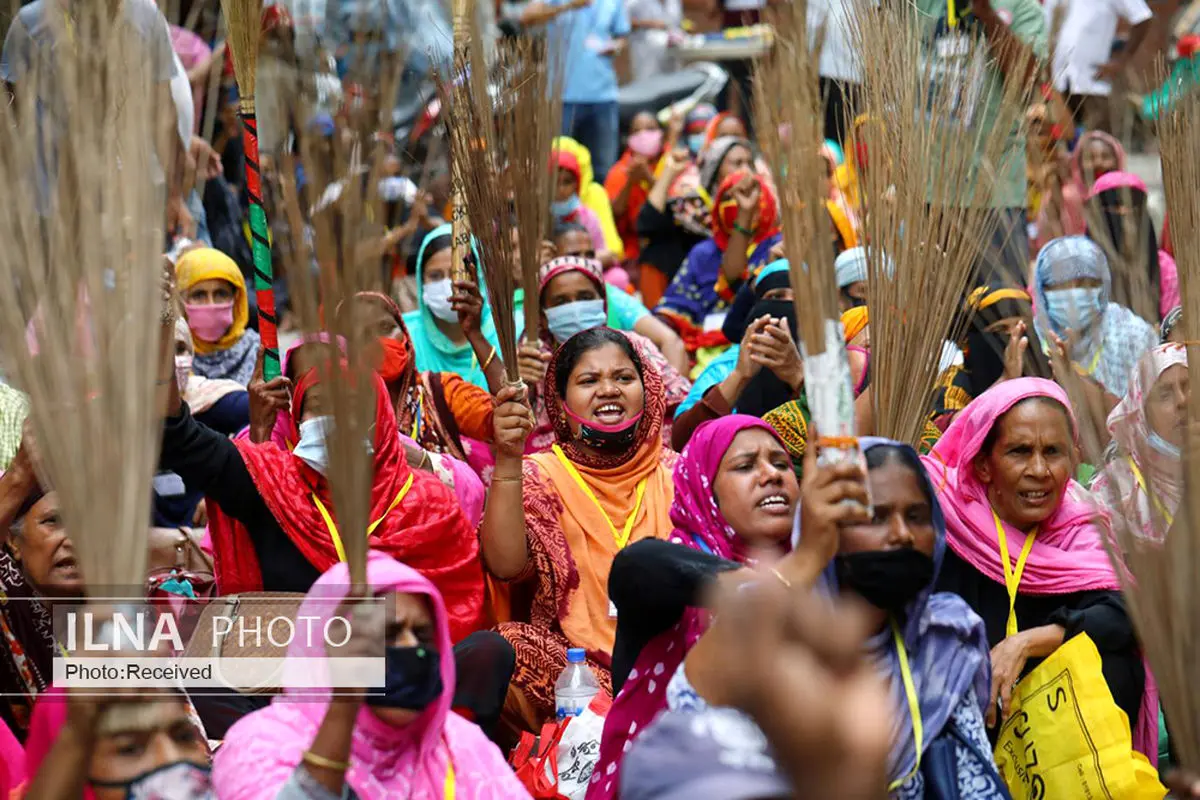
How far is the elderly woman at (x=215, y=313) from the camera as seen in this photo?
5414 millimetres

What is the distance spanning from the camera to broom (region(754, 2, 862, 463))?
260 centimetres

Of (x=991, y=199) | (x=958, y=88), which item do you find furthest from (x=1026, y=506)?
(x=958, y=88)

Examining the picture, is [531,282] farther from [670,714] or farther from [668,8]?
[668,8]

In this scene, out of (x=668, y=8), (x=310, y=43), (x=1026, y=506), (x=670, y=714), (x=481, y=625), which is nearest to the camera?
(x=670, y=714)

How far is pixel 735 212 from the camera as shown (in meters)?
6.82

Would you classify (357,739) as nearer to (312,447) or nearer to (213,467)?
(213,467)

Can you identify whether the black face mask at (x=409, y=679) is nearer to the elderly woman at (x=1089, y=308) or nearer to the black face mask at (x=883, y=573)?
the black face mask at (x=883, y=573)

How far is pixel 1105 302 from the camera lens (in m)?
4.98

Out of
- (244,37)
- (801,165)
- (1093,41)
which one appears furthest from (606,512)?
(1093,41)

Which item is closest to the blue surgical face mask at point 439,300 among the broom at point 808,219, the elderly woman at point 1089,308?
the elderly woman at point 1089,308

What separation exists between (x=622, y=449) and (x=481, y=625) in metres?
0.63

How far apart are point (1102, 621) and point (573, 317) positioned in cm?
231

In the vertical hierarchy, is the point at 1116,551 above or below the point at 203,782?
above

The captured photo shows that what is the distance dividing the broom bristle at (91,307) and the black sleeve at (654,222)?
5505mm
